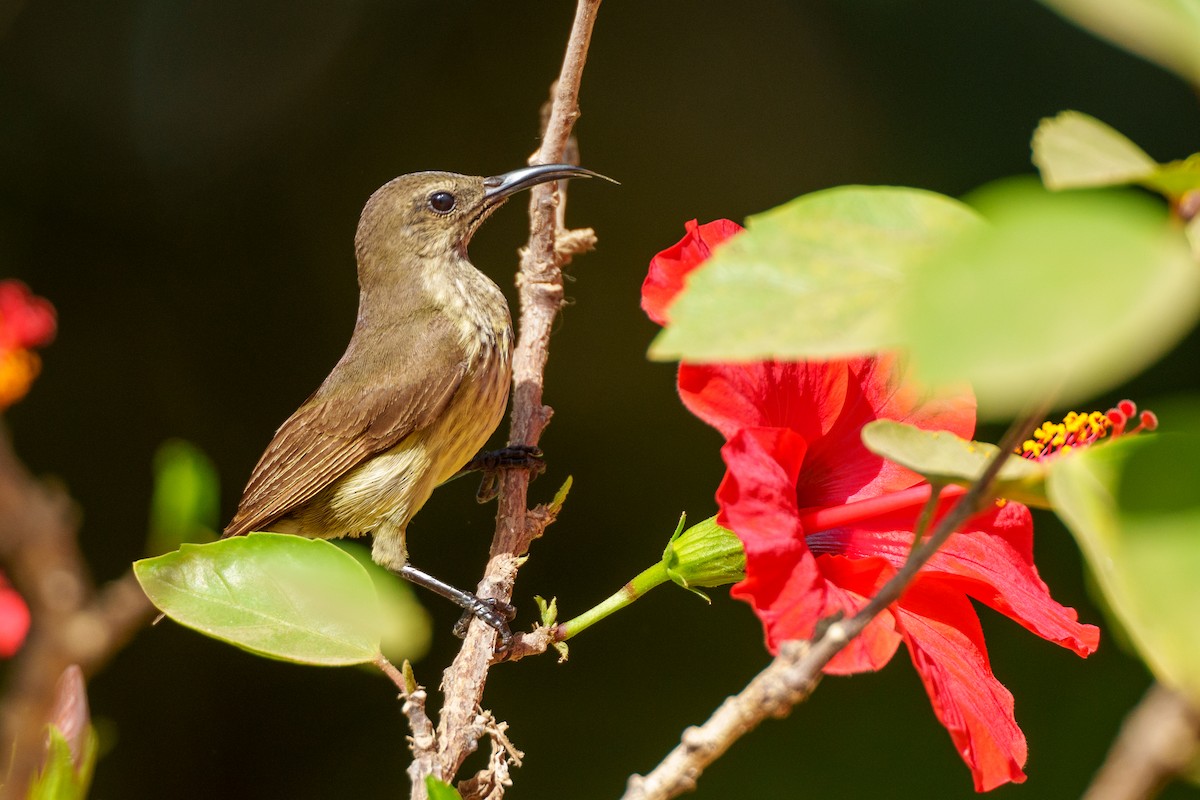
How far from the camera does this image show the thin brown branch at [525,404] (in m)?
0.70

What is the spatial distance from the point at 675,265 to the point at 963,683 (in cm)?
26

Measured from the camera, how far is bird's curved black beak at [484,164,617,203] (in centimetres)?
109

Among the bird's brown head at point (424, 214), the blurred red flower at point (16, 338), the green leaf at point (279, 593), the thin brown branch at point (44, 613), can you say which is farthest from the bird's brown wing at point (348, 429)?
the green leaf at point (279, 593)

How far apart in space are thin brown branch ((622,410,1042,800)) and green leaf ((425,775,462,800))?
138mm

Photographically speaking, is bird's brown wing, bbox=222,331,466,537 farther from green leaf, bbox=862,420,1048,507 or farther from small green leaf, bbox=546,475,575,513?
green leaf, bbox=862,420,1048,507

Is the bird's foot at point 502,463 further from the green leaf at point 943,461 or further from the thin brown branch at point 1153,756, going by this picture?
the thin brown branch at point 1153,756

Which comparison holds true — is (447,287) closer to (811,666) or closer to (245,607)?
(245,607)

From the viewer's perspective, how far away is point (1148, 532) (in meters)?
0.27

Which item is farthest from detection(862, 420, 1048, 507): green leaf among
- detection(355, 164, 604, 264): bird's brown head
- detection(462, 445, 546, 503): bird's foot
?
detection(355, 164, 604, 264): bird's brown head

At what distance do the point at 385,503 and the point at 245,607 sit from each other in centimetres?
98

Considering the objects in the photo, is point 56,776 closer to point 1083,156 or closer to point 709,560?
point 709,560

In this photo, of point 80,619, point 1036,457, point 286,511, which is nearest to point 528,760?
point 286,511

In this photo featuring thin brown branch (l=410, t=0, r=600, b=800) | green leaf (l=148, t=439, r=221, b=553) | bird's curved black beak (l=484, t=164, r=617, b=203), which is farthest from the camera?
bird's curved black beak (l=484, t=164, r=617, b=203)

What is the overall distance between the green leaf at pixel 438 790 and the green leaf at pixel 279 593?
0.06 meters
